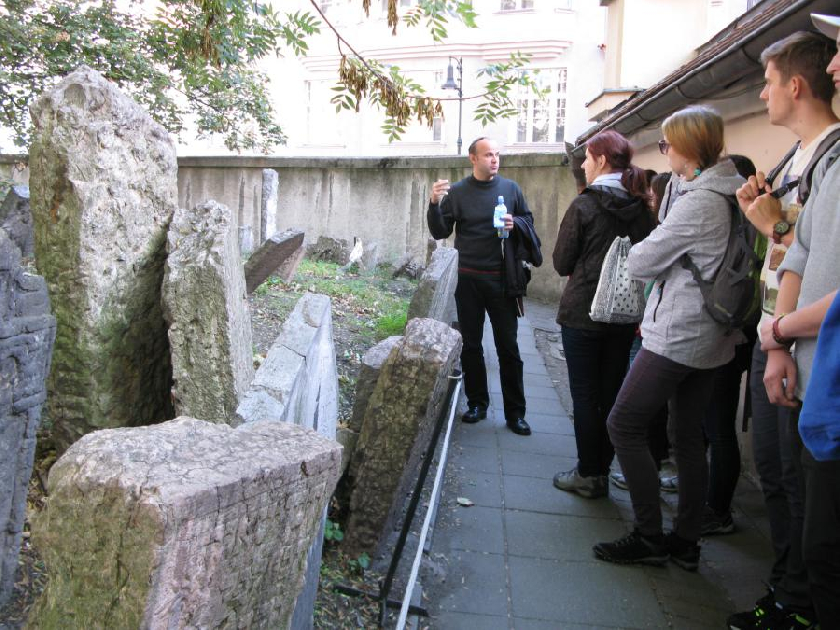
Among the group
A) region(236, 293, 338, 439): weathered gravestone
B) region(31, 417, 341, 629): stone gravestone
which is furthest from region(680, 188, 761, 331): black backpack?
region(31, 417, 341, 629): stone gravestone

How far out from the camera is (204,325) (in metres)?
3.02

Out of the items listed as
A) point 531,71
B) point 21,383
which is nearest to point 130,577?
point 21,383

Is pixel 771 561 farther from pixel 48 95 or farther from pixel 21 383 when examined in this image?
pixel 48 95

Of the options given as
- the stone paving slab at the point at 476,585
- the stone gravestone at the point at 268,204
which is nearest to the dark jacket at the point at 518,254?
the stone paving slab at the point at 476,585

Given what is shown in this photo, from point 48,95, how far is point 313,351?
5.08 feet

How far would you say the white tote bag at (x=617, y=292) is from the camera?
12.2 feet

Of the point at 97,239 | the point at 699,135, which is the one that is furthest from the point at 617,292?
the point at 97,239

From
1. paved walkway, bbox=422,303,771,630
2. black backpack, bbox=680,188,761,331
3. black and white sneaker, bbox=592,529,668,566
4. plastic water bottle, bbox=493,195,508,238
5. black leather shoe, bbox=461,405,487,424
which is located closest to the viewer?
black backpack, bbox=680,188,761,331

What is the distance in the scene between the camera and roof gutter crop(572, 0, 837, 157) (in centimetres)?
332

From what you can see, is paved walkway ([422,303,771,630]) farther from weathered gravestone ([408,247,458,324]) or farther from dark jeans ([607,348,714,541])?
weathered gravestone ([408,247,458,324])

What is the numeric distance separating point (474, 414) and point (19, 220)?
447cm

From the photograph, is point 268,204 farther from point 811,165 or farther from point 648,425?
point 811,165

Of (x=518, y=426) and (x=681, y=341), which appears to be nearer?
(x=681, y=341)

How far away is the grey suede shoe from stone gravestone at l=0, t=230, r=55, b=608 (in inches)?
114
